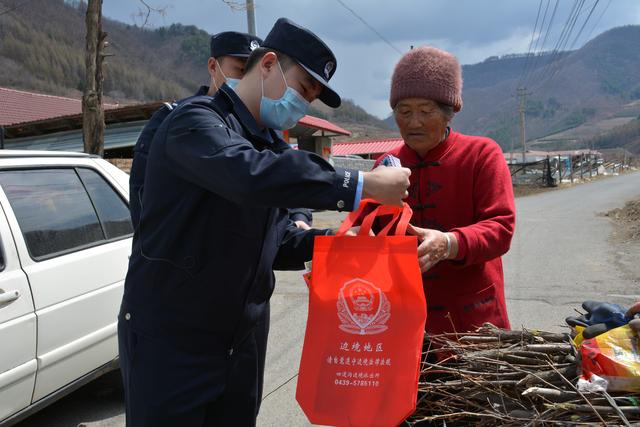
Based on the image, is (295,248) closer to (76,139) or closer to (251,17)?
(251,17)

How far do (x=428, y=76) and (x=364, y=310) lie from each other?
0.88 metres

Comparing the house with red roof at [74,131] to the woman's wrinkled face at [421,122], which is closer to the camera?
the woman's wrinkled face at [421,122]

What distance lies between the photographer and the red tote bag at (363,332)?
135 cm

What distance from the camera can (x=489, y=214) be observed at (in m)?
1.76

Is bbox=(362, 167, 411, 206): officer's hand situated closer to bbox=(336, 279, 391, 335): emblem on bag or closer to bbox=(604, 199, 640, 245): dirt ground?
bbox=(336, 279, 391, 335): emblem on bag

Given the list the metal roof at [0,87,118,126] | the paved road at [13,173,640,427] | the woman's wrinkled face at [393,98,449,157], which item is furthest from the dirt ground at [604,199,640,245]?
the metal roof at [0,87,118,126]

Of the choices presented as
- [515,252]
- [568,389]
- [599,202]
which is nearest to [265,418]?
[568,389]

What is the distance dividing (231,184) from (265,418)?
2644 millimetres

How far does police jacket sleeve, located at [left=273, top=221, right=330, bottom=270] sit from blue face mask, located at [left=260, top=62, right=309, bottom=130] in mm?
432

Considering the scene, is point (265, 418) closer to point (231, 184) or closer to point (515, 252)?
point (231, 184)

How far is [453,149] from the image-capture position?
6.30ft

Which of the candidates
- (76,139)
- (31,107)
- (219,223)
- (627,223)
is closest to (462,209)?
(219,223)

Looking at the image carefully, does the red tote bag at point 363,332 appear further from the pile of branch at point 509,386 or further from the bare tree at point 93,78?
the bare tree at point 93,78

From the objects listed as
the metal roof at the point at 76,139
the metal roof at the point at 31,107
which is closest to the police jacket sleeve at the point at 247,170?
the metal roof at the point at 76,139
